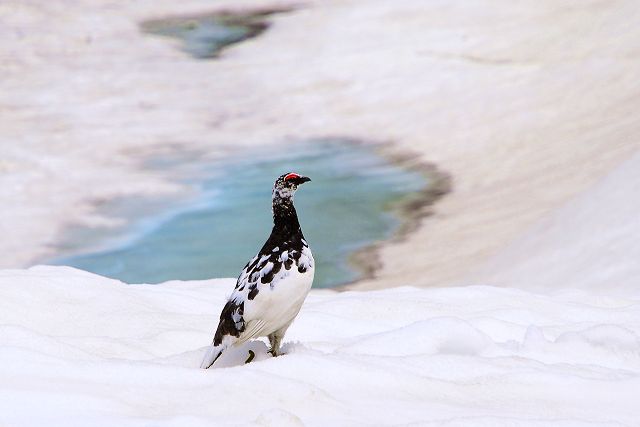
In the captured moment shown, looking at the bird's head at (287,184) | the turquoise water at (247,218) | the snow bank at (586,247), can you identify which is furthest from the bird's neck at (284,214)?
the turquoise water at (247,218)

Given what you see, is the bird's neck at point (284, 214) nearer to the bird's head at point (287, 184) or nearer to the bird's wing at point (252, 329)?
the bird's head at point (287, 184)

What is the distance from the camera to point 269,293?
5746 millimetres

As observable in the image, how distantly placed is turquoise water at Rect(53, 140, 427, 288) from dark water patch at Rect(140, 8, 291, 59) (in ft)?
27.2

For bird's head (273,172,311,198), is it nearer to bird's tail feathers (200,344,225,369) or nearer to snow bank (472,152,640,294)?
bird's tail feathers (200,344,225,369)

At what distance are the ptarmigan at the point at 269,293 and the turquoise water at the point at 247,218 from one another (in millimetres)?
9307

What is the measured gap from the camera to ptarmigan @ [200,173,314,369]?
18.8 ft

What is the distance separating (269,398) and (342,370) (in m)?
0.64

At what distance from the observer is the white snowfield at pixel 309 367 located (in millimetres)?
5031

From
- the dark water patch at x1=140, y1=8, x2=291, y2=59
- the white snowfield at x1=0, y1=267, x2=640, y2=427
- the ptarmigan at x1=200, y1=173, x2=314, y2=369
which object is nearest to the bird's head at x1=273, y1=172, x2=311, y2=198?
the ptarmigan at x1=200, y1=173, x2=314, y2=369

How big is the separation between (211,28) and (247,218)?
14.3m

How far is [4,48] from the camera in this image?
2989cm

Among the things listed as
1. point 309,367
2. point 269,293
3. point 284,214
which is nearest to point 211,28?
point 284,214

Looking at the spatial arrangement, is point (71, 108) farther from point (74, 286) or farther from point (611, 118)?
point (74, 286)

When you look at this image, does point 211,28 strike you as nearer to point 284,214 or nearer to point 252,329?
point 284,214
